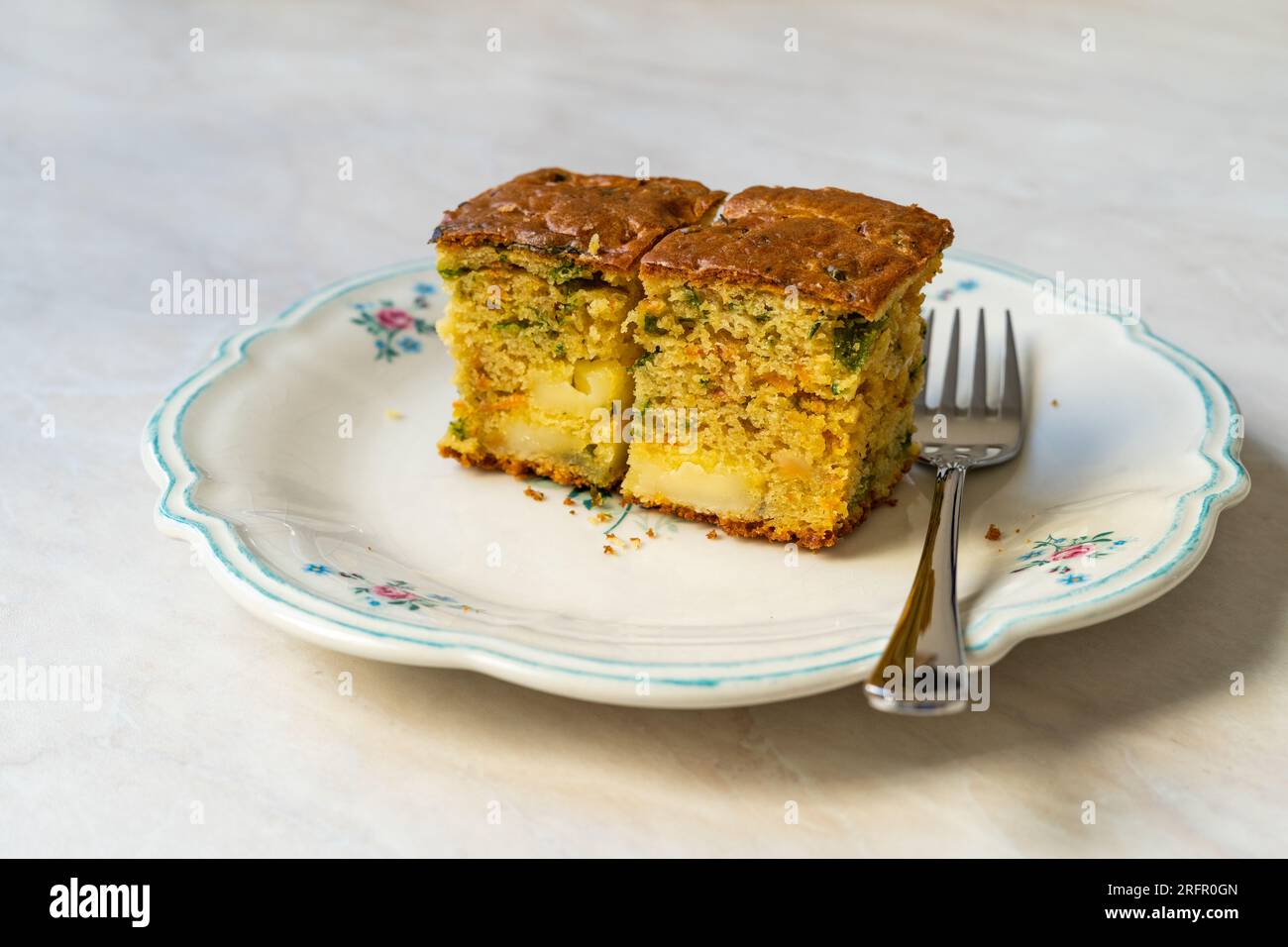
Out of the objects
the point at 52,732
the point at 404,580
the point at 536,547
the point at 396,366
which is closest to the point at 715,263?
the point at 536,547

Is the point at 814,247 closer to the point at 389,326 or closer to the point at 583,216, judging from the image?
the point at 583,216

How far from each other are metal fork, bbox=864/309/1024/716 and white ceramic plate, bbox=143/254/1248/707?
0.07 m

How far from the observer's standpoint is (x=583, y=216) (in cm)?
393

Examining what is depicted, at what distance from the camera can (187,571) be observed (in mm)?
3852

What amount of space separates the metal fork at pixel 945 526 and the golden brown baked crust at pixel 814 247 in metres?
0.61

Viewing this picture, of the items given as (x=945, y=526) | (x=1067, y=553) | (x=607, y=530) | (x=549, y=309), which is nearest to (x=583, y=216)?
(x=549, y=309)

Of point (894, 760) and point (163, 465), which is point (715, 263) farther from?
point (163, 465)

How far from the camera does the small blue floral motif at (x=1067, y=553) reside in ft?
10.9

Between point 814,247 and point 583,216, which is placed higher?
point 583,216

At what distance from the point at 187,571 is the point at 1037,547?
2.40m

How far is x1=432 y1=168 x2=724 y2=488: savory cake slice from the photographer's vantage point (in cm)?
387

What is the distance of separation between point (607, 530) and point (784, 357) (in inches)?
30.0

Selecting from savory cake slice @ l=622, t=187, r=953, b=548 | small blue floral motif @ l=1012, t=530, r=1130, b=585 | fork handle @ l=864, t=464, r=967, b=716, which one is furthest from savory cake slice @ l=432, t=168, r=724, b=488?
small blue floral motif @ l=1012, t=530, r=1130, b=585

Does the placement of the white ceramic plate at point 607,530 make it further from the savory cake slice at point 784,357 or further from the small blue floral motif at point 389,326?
the savory cake slice at point 784,357
